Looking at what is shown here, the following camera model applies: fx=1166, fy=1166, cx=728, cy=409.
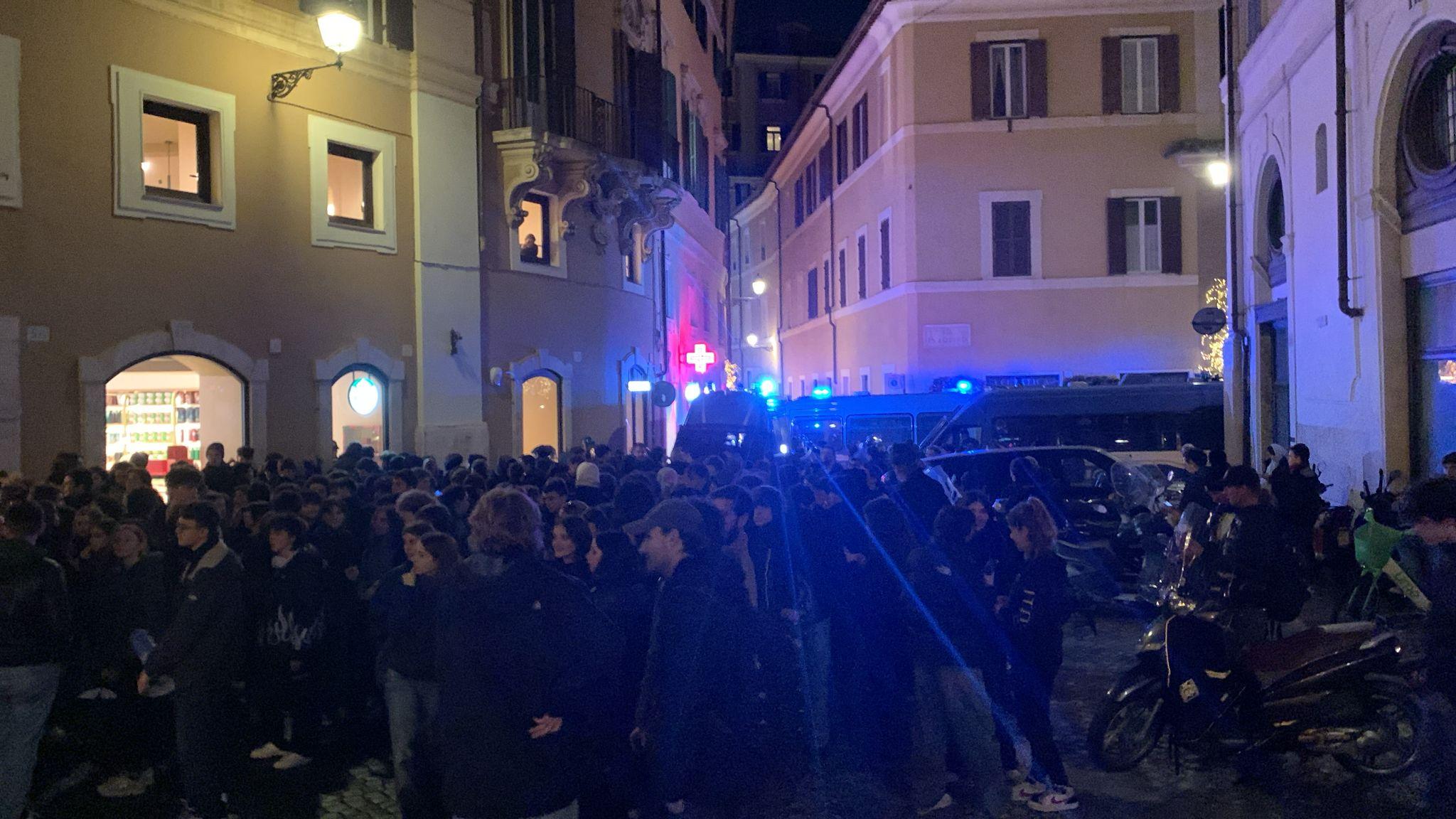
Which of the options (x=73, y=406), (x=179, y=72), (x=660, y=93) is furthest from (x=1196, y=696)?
(x=660, y=93)

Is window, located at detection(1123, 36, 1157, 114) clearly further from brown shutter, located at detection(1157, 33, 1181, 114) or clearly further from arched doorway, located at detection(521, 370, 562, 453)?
arched doorway, located at detection(521, 370, 562, 453)

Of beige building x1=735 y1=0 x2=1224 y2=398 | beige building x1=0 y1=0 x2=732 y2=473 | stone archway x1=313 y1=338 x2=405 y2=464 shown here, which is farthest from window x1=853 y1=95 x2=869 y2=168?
stone archway x1=313 y1=338 x2=405 y2=464

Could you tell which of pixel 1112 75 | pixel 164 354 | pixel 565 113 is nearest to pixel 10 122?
pixel 164 354

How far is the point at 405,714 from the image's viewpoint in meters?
6.03

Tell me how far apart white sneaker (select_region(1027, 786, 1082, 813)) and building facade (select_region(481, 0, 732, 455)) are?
560 inches

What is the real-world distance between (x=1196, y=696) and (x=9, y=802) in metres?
6.56

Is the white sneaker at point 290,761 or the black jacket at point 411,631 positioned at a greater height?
the black jacket at point 411,631

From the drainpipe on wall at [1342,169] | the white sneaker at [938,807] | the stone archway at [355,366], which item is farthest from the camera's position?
the stone archway at [355,366]

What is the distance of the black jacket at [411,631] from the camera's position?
5555 mm

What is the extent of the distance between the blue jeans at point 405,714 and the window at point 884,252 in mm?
25439

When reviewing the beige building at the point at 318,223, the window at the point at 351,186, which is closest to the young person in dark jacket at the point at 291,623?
the beige building at the point at 318,223

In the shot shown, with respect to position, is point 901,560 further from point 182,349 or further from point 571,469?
point 182,349

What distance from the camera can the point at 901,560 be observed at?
23.2 ft

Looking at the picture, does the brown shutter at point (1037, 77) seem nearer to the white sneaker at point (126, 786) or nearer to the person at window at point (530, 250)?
the person at window at point (530, 250)
